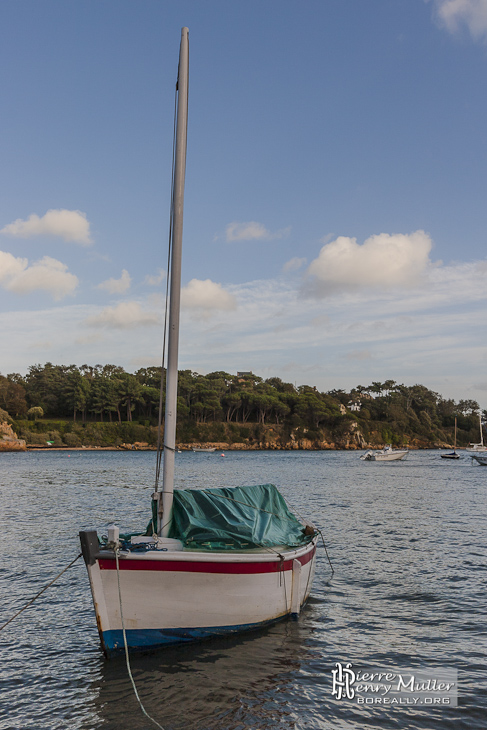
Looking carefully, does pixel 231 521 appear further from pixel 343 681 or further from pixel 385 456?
pixel 385 456

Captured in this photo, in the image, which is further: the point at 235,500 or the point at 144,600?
the point at 235,500

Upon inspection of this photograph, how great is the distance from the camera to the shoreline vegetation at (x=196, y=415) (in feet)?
450

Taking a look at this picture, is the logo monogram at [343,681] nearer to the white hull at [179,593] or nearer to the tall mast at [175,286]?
the white hull at [179,593]

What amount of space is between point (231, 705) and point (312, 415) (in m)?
147

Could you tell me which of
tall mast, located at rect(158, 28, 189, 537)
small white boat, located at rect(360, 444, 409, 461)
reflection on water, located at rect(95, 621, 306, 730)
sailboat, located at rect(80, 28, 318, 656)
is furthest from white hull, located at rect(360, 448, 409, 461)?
tall mast, located at rect(158, 28, 189, 537)

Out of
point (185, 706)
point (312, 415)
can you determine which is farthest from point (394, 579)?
point (312, 415)

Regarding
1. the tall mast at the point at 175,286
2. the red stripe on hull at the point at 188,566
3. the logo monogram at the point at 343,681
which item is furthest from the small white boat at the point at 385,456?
the tall mast at the point at 175,286

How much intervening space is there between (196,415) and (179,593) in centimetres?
14527

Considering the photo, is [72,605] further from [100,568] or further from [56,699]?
[100,568]

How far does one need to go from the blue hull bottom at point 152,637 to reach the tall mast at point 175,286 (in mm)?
1583

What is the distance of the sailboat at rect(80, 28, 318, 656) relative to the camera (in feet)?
25.3

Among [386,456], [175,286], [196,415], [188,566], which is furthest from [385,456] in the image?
[188,566]

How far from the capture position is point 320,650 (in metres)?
9.35

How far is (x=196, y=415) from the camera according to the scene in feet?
500
